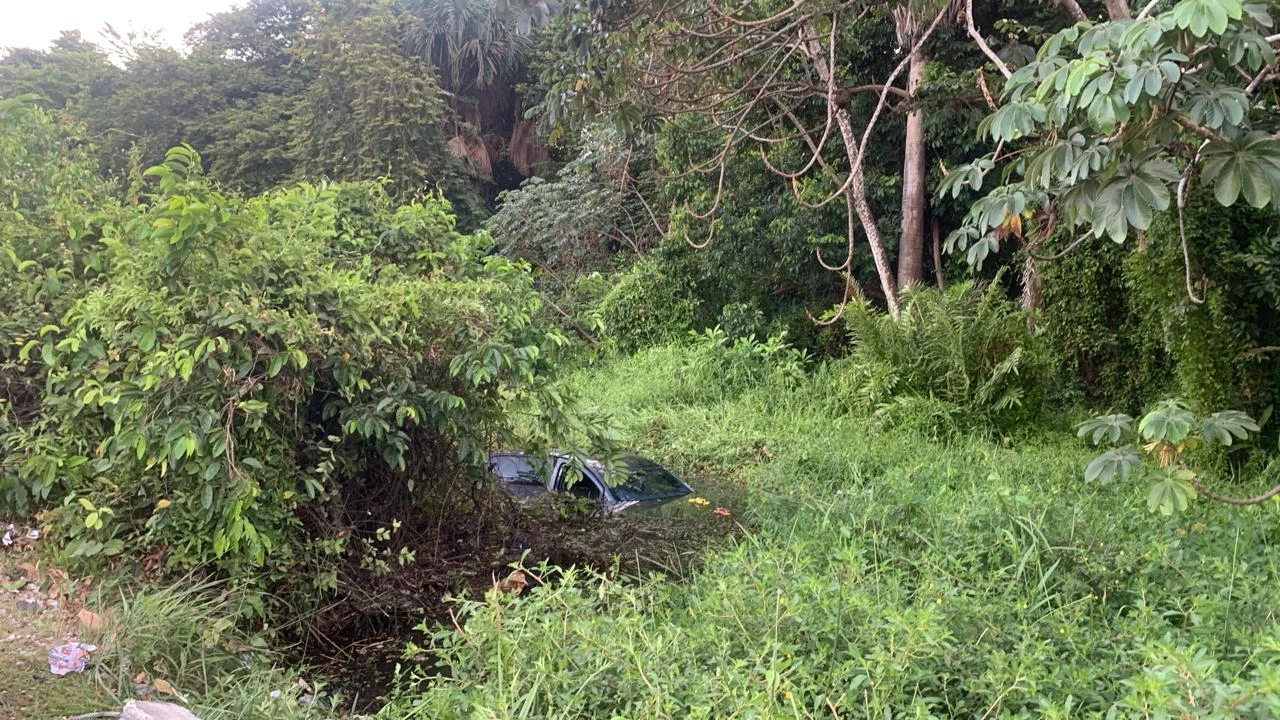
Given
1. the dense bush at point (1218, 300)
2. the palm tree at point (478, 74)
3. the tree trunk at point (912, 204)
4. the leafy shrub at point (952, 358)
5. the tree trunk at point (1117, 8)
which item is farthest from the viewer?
the palm tree at point (478, 74)

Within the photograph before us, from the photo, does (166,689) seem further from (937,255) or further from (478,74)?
(478,74)

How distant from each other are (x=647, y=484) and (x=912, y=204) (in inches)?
197

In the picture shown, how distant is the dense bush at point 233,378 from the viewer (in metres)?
3.69

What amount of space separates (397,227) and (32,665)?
118 inches

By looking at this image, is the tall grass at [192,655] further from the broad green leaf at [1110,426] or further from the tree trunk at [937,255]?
the tree trunk at [937,255]

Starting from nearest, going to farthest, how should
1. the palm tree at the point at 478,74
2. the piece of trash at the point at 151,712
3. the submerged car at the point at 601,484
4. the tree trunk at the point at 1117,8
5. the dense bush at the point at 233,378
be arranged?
the piece of trash at the point at 151,712 < the dense bush at the point at 233,378 < the tree trunk at the point at 1117,8 < the submerged car at the point at 601,484 < the palm tree at the point at 478,74

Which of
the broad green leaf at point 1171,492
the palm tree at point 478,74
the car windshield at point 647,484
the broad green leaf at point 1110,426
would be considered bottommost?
the car windshield at point 647,484

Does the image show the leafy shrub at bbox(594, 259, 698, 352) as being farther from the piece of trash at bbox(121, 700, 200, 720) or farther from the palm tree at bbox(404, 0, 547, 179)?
the piece of trash at bbox(121, 700, 200, 720)

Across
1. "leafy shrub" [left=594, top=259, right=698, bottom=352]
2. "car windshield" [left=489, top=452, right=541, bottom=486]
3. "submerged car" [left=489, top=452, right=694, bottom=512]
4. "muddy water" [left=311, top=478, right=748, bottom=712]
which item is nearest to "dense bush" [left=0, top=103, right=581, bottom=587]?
"muddy water" [left=311, top=478, right=748, bottom=712]

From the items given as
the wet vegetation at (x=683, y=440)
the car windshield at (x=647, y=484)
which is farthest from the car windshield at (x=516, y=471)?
the car windshield at (x=647, y=484)

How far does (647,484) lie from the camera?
6.48 metres

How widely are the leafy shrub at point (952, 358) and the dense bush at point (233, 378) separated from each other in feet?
13.7

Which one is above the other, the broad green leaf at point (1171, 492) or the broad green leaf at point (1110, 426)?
the broad green leaf at point (1110, 426)

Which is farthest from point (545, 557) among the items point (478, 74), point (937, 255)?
point (478, 74)
